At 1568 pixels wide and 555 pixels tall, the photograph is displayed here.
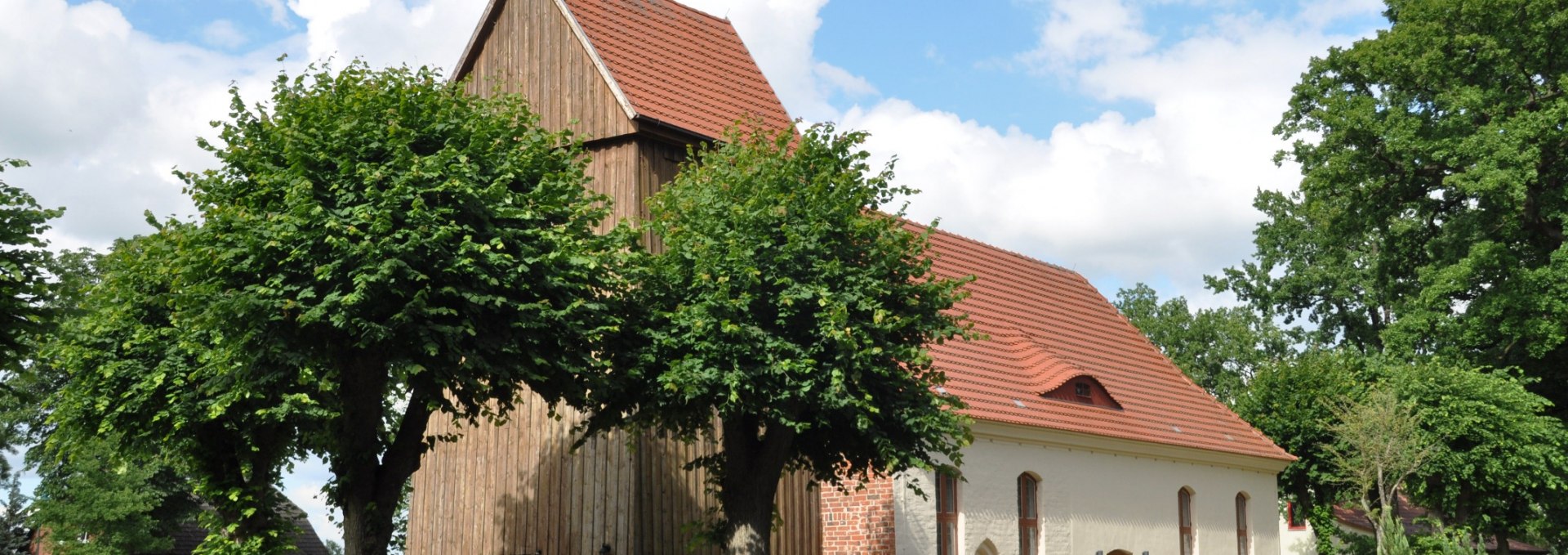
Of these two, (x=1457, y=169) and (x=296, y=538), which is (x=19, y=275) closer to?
(x=296, y=538)

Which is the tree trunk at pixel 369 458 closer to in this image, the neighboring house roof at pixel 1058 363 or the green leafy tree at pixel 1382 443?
the neighboring house roof at pixel 1058 363

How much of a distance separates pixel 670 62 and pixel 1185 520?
45.3ft

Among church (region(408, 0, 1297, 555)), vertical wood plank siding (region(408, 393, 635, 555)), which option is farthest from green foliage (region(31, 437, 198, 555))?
church (region(408, 0, 1297, 555))

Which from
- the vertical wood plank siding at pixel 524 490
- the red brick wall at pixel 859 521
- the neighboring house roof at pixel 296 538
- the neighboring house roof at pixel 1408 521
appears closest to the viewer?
the vertical wood plank siding at pixel 524 490

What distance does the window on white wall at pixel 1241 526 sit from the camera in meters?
29.0

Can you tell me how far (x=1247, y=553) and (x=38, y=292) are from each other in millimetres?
23603

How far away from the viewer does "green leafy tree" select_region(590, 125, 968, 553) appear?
15.1 m

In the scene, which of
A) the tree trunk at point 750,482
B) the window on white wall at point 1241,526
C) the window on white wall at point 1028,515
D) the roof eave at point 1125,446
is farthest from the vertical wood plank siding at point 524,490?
the window on white wall at point 1241,526

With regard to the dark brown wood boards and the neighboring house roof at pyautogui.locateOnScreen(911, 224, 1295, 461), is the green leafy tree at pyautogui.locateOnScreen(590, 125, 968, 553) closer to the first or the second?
the dark brown wood boards

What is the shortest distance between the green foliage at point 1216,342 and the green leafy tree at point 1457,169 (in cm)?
1753

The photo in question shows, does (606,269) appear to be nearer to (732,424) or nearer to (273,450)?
(732,424)

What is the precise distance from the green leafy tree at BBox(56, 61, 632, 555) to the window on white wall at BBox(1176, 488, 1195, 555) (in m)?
15.4

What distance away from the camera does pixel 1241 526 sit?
1145 inches

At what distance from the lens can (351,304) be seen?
44.8 feet
